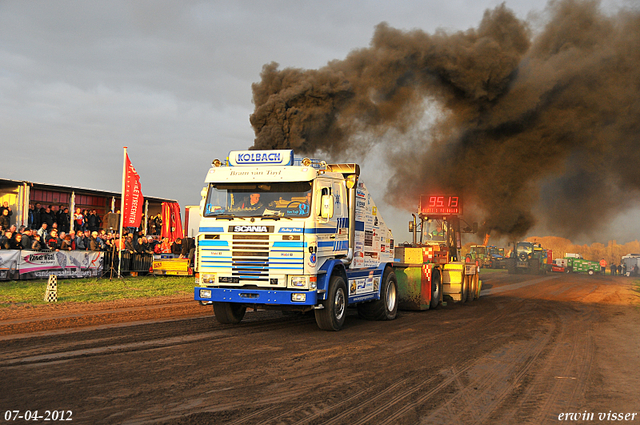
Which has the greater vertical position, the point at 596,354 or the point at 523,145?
the point at 523,145

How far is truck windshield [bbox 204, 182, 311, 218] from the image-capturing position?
352 inches

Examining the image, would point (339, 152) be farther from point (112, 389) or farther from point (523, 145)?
point (112, 389)

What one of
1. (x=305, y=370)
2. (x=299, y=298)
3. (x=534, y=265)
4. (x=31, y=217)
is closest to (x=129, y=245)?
(x=31, y=217)

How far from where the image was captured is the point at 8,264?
16.2 meters

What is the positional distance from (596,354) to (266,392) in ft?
18.5

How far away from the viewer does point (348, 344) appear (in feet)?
27.3

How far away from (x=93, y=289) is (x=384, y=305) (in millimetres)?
9394

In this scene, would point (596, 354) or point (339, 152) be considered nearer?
A: point (596, 354)

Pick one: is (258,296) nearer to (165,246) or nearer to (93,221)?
(93,221)

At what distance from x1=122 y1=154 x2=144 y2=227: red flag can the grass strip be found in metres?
2.28

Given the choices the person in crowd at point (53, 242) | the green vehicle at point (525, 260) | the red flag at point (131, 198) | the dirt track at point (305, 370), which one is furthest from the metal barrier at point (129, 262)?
the green vehicle at point (525, 260)

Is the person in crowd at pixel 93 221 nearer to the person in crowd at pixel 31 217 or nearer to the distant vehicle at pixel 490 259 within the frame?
the person in crowd at pixel 31 217

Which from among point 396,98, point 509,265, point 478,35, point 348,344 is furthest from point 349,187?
point 509,265

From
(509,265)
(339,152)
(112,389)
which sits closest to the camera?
(112,389)
